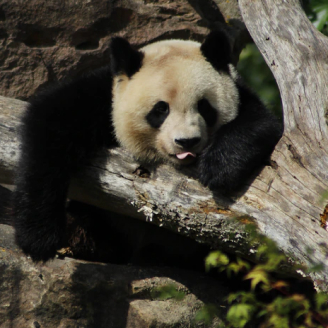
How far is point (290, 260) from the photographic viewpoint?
301 cm

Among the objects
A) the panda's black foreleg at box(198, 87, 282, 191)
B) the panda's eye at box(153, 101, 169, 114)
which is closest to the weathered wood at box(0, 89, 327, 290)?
the panda's black foreleg at box(198, 87, 282, 191)

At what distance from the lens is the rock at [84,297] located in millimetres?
3613

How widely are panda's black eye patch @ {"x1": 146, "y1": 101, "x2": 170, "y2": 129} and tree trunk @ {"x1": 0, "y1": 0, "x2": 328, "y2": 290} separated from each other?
33 cm

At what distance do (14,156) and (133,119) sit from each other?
3.21 ft

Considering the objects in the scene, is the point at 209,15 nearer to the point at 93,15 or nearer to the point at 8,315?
the point at 93,15

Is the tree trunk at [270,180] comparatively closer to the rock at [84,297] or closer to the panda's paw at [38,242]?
the panda's paw at [38,242]

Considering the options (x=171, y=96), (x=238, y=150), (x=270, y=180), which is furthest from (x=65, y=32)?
(x=270, y=180)

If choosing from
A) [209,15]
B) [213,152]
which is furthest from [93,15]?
[213,152]

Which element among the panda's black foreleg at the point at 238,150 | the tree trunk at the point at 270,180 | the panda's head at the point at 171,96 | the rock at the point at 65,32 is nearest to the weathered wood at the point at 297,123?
the tree trunk at the point at 270,180

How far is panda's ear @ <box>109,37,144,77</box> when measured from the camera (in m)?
3.69

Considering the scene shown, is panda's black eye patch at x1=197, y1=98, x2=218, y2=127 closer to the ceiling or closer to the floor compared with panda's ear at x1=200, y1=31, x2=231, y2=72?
closer to the floor

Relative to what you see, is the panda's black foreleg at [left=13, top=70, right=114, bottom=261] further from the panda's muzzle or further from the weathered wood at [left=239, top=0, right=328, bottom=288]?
the weathered wood at [left=239, top=0, right=328, bottom=288]

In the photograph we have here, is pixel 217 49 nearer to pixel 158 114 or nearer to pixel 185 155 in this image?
pixel 158 114

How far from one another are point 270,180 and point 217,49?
1.19 meters
